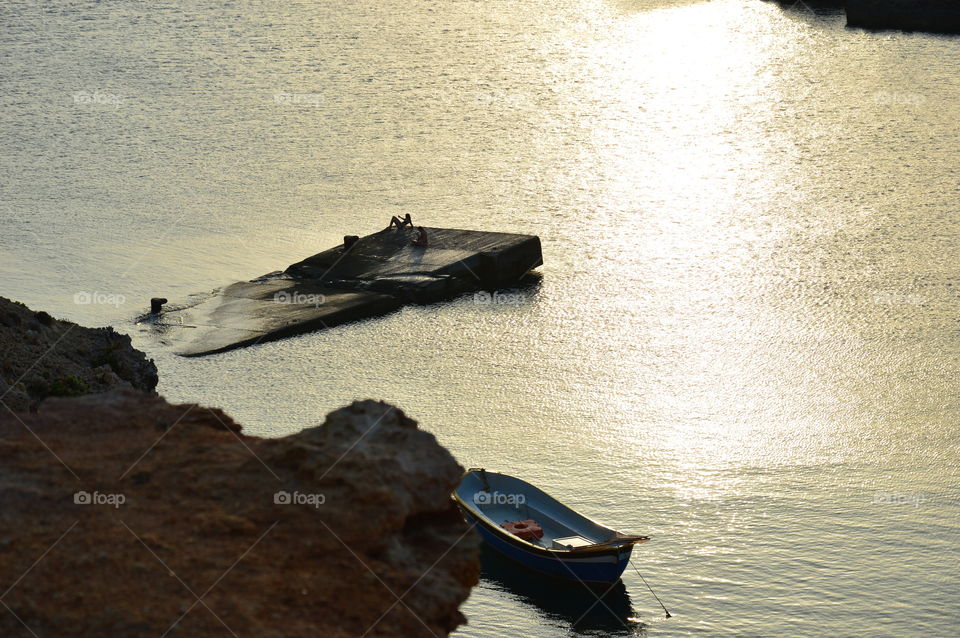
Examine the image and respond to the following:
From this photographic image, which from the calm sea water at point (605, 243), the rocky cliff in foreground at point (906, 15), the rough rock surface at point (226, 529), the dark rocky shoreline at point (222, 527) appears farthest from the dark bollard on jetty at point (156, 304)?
the rocky cliff in foreground at point (906, 15)

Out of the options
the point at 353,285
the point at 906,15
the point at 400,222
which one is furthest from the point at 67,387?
the point at 906,15

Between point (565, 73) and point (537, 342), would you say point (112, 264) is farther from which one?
point (565, 73)

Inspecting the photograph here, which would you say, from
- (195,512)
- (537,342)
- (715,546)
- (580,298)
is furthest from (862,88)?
(195,512)

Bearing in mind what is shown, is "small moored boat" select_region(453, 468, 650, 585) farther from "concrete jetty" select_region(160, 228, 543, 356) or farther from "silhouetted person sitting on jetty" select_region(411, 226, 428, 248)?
"silhouetted person sitting on jetty" select_region(411, 226, 428, 248)

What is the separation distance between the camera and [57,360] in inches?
1077

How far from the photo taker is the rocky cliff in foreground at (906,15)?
368 ft

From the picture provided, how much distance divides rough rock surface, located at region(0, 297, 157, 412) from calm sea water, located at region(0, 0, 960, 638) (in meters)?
12.1

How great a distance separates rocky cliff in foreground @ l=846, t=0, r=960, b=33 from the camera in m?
112

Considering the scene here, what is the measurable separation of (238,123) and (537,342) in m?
48.2

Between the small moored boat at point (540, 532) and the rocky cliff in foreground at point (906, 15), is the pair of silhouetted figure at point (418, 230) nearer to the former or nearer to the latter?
the small moored boat at point (540, 532)

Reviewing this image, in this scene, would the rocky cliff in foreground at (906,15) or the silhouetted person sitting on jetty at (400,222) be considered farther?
the rocky cliff in foreground at (906,15)

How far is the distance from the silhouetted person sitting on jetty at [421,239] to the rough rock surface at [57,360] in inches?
1182

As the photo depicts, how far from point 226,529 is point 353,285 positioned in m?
48.1

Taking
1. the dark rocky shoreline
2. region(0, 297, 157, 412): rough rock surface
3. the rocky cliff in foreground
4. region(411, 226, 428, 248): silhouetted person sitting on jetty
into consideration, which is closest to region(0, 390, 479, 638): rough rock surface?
the dark rocky shoreline
